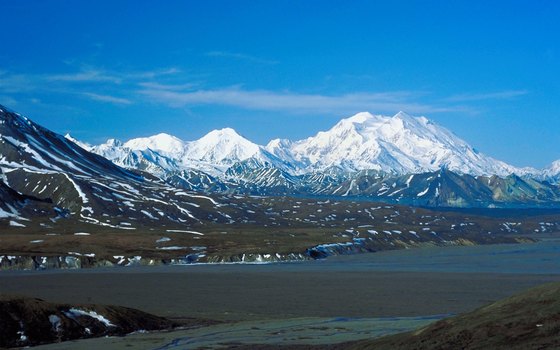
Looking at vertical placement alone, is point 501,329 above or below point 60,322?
below

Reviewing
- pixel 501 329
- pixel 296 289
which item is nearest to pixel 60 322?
pixel 501 329

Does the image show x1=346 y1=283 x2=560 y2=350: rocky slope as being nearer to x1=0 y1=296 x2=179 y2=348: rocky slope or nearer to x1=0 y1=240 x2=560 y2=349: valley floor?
x1=0 y1=240 x2=560 y2=349: valley floor

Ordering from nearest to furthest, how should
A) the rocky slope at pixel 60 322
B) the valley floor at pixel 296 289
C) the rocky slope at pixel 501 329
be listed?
the rocky slope at pixel 501 329 < the rocky slope at pixel 60 322 < the valley floor at pixel 296 289

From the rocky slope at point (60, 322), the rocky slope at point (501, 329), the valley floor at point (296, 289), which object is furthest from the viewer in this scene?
the valley floor at point (296, 289)

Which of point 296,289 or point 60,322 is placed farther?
point 296,289

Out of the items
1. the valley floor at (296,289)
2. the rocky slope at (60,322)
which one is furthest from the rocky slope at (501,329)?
the rocky slope at (60,322)

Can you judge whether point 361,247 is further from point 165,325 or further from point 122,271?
point 165,325

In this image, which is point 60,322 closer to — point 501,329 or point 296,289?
point 501,329

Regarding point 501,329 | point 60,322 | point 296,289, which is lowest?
point 501,329

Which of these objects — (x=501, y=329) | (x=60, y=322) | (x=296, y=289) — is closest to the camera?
(x=501, y=329)

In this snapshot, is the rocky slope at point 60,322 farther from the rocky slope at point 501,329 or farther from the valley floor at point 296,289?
the rocky slope at point 501,329

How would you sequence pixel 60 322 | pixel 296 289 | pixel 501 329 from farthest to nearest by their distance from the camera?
pixel 296 289 → pixel 60 322 → pixel 501 329

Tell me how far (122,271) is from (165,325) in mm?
64662

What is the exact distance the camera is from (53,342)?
49875 millimetres
